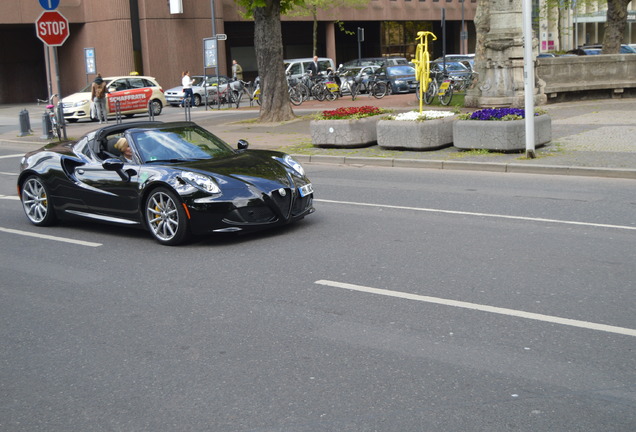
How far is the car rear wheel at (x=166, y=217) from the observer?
8703 millimetres

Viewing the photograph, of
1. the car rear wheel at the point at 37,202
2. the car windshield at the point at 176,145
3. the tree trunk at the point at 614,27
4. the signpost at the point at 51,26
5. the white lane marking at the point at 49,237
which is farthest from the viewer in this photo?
the tree trunk at the point at 614,27

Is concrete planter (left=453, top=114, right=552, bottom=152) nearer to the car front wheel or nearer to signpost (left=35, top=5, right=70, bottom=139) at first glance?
signpost (left=35, top=5, right=70, bottom=139)

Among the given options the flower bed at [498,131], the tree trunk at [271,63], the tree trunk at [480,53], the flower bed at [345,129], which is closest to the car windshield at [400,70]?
the tree trunk at [480,53]

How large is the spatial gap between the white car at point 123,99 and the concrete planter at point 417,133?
17.4 metres

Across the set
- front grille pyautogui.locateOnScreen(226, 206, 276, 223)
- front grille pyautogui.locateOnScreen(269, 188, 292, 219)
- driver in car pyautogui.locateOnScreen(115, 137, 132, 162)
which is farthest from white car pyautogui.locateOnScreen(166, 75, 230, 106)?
front grille pyautogui.locateOnScreen(226, 206, 276, 223)

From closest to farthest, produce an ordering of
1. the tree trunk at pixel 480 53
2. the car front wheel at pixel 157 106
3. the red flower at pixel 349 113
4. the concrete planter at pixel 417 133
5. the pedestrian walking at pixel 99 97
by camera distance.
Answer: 1. the concrete planter at pixel 417 133
2. the red flower at pixel 349 113
3. the tree trunk at pixel 480 53
4. the pedestrian walking at pixel 99 97
5. the car front wheel at pixel 157 106

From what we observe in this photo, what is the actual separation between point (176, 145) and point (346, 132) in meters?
8.69

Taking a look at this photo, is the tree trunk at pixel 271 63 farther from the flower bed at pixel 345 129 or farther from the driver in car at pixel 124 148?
the driver in car at pixel 124 148

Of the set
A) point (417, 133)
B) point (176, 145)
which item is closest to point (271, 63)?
A: point (417, 133)

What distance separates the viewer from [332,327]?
233 inches

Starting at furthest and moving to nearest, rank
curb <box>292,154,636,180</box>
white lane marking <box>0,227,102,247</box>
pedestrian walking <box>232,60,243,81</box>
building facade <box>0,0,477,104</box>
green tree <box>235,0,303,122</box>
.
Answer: building facade <box>0,0,477,104</box>
pedestrian walking <box>232,60,243,81</box>
green tree <box>235,0,303,122</box>
curb <box>292,154,636,180</box>
white lane marking <box>0,227,102,247</box>

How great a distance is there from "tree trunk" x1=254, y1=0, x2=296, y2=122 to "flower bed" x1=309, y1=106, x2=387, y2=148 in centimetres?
631

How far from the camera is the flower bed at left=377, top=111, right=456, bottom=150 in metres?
16.7

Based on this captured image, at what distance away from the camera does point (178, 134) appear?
9977 millimetres
